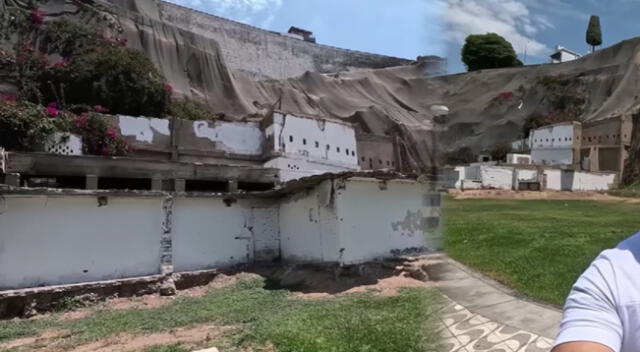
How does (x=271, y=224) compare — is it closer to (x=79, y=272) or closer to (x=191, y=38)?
(x=79, y=272)

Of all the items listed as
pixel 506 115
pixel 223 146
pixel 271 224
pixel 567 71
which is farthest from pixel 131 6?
pixel 567 71

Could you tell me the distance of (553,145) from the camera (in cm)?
3975

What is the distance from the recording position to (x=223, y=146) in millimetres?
17031

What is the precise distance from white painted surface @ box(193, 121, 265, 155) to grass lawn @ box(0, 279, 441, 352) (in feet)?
24.6

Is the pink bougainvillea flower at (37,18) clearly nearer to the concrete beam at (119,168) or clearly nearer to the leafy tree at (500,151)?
the concrete beam at (119,168)

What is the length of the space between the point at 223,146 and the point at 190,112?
5019 millimetres

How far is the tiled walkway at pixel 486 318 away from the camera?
3.18 m

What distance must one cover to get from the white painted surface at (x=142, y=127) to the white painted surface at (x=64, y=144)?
2166mm

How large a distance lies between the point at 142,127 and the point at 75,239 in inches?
270

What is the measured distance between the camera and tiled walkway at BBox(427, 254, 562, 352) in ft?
10.4

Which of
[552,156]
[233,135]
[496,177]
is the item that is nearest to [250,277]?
[233,135]

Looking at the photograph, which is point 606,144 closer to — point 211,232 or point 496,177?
point 496,177

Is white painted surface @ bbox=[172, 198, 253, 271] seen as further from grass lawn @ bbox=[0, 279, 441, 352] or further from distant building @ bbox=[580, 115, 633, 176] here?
distant building @ bbox=[580, 115, 633, 176]

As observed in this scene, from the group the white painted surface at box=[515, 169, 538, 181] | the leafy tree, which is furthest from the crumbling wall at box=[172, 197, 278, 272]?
the leafy tree
